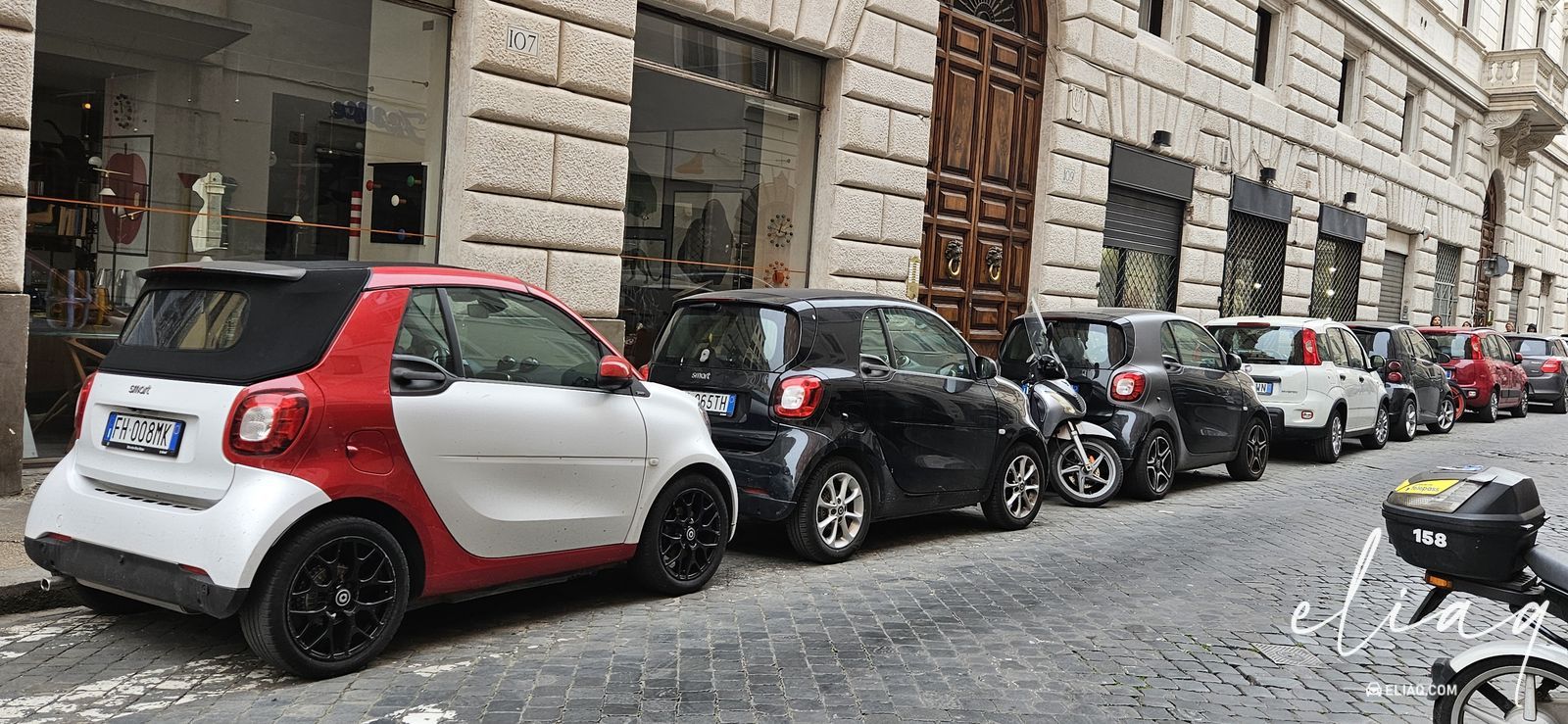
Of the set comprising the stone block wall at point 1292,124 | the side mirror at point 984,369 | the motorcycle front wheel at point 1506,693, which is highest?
the stone block wall at point 1292,124

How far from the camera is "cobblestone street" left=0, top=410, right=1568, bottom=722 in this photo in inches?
177

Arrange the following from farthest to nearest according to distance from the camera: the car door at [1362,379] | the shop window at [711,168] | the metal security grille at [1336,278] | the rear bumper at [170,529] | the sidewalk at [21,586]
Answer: the metal security grille at [1336,278] < the car door at [1362,379] < the shop window at [711,168] < the sidewalk at [21,586] < the rear bumper at [170,529]

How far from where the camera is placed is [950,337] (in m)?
8.09

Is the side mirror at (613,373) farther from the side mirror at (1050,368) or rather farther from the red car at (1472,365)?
the red car at (1472,365)

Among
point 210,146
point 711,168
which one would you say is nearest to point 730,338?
point 210,146

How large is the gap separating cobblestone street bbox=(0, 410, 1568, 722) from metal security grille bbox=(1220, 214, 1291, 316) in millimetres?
14684

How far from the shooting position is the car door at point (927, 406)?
7.39m

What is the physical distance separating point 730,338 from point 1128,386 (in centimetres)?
403

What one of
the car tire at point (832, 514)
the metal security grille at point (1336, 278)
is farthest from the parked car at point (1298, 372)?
the metal security grille at point (1336, 278)

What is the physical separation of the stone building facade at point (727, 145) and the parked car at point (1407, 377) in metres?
3.63

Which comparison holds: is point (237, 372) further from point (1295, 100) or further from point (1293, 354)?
point (1295, 100)

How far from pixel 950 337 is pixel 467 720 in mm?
4551

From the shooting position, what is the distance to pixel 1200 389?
10719 mm

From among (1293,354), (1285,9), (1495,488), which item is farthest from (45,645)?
(1285,9)
